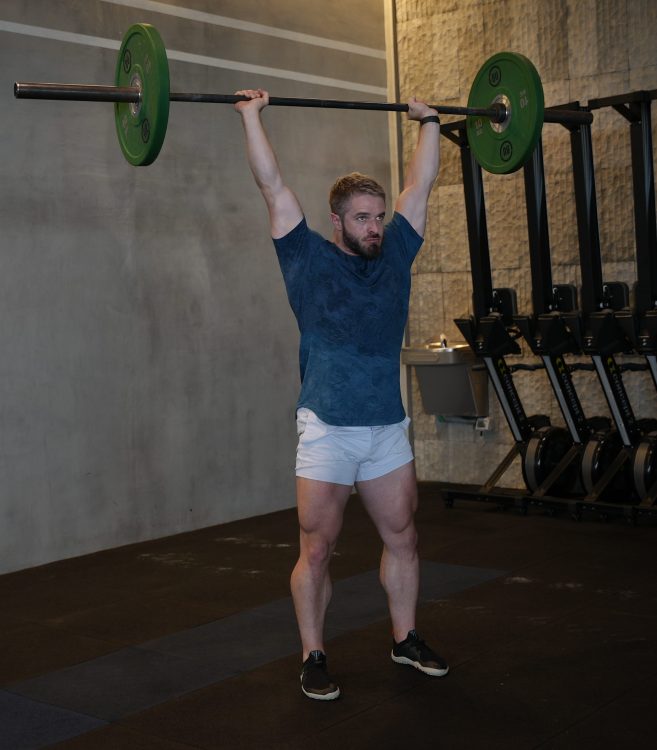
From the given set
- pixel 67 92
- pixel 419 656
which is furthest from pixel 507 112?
pixel 419 656

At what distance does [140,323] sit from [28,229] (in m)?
0.70

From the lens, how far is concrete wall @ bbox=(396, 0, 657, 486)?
17.5 ft

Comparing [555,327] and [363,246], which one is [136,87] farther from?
[555,327]

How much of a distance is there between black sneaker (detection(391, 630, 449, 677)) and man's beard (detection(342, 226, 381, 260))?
106cm

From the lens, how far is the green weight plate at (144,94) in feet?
9.02

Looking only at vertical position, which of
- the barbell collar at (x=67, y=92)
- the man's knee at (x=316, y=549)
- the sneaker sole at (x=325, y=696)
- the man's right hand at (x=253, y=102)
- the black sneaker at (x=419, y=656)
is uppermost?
the barbell collar at (x=67, y=92)

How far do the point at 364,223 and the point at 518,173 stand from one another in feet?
10.6

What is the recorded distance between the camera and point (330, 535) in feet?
9.05

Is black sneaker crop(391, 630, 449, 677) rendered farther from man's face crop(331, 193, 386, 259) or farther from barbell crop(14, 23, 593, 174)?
barbell crop(14, 23, 593, 174)

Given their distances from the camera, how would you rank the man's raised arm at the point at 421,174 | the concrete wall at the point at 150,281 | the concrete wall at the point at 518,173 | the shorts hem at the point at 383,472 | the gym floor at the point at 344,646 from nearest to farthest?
the gym floor at the point at 344,646 < the shorts hem at the point at 383,472 < the man's raised arm at the point at 421,174 < the concrete wall at the point at 150,281 < the concrete wall at the point at 518,173

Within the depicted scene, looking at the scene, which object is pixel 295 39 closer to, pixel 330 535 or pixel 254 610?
pixel 254 610

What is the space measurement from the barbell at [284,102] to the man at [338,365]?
0.23 metres

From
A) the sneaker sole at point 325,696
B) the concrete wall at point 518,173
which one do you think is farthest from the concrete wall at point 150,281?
the sneaker sole at point 325,696

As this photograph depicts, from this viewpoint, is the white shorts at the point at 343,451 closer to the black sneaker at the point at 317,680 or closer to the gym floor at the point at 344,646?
the black sneaker at the point at 317,680
